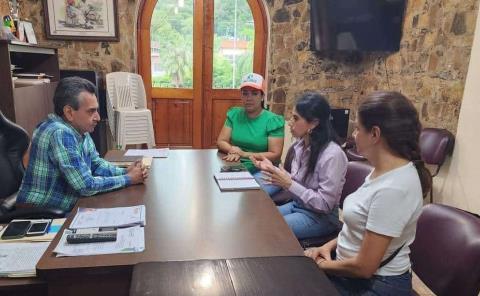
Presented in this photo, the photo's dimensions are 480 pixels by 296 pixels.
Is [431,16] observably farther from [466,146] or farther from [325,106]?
[325,106]

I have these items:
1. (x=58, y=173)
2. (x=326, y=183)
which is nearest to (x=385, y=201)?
(x=326, y=183)

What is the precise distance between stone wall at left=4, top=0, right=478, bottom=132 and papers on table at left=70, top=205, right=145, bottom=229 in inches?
92.1

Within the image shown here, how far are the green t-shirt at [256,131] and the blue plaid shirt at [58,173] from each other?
3.47 feet

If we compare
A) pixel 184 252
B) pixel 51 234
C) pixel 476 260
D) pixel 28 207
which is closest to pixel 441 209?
pixel 476 260

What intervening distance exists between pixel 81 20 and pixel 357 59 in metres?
3.28

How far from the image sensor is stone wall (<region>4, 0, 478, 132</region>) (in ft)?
8.52

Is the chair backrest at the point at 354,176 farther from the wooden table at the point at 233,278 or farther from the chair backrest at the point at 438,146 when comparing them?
the chair backrest at the point at 438,146

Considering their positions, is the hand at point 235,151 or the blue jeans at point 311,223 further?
the hand at point 235,151

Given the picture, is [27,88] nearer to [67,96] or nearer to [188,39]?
[67,96]

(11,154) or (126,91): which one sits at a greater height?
(126,91)

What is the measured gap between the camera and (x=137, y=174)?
167cm

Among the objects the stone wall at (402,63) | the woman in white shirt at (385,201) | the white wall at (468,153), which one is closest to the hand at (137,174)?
the woman in white shirt at (385,201)

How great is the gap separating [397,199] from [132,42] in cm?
405

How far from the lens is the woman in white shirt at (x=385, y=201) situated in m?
1.08
